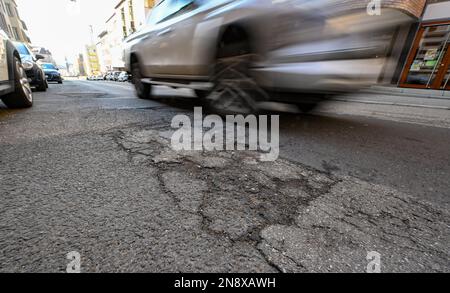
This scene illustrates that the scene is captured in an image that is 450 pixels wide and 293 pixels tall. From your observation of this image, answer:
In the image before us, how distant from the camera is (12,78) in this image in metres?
3.34

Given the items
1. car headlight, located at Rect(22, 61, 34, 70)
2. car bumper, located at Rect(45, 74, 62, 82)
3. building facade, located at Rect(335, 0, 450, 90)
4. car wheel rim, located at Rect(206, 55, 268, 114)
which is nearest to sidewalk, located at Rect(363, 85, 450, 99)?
building facade, located at Rect(335, 0, 450, 90)

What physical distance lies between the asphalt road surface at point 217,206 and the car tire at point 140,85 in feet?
10.4

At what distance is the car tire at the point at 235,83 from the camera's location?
2537 mm

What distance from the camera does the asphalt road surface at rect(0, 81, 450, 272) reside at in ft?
2.98

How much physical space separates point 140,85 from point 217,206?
4.83m

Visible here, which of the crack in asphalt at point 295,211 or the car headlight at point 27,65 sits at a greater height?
the car headlight at point 27,65

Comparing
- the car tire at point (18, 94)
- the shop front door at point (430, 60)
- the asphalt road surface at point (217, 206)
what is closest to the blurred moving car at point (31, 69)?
the car tire at point (18, 94)

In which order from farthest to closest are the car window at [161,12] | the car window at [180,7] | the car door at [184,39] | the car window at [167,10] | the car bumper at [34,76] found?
the car bumper at [34,76] < the car window at [161,12] < the car window at [167,10] < the car window at [180,7] < the car door at [184,39]

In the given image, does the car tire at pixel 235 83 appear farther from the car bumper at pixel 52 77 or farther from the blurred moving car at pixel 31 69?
the car bumper at pixel 52 77

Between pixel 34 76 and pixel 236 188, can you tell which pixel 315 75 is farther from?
pixel 34 76

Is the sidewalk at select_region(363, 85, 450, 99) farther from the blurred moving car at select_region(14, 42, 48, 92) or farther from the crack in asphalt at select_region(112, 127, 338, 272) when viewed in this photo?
the blurred moving car at select_region(14, 42, 48, 92)

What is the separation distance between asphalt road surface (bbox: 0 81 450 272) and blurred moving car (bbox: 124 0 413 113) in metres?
0.68
